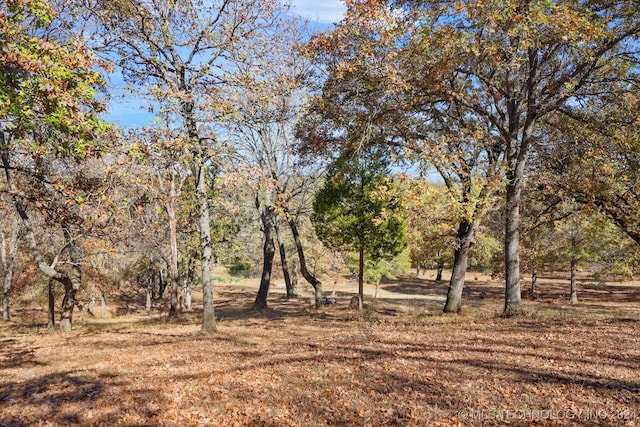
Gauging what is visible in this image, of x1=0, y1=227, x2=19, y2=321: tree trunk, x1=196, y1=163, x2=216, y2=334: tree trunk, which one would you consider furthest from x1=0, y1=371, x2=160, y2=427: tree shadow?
x1=0, y1=227, x2=19, y2=321: tree trunk

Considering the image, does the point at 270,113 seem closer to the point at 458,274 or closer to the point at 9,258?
the point at 458,274

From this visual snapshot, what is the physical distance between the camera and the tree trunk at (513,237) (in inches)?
491

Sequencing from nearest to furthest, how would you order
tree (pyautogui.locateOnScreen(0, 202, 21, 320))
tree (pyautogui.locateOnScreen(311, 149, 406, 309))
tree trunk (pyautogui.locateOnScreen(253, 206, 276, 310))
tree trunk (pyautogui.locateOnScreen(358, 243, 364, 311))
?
1. tree (pyautogui.locateOnScreen(311, 149, 406, 309))
2. tree trunk (pyautogui.locateOnScreen(358, 243, 364, 311))
3. tree (pyautogui.locateOnScreen(0, 202, 21, 320))
4. tree trunk (pyautogui.locateOnScreen(253, 206, 276, 310))

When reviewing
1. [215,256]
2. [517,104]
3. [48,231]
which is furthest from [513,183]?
[215,256]

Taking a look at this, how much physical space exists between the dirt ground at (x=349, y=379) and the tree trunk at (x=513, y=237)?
58.8 inches

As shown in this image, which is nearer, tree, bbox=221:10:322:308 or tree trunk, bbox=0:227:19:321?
tree, bbox=221:10:322:308

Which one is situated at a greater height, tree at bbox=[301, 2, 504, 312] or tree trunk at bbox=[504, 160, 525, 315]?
tree at bbox=[301, 2, 504, 312]

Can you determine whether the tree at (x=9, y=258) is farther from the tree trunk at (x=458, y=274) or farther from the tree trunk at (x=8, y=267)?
the tree trunk at (x=458, y=274)

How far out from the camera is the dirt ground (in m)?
5.30

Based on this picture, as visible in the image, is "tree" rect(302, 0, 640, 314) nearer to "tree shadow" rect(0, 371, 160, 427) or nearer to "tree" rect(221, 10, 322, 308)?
"tree" rect(221, 10, 322, 308)

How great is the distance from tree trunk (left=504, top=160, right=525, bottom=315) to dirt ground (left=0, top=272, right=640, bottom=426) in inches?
58.8

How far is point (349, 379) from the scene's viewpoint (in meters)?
6.63

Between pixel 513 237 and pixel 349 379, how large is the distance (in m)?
8.55

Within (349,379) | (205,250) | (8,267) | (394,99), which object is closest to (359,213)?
(394,99)
